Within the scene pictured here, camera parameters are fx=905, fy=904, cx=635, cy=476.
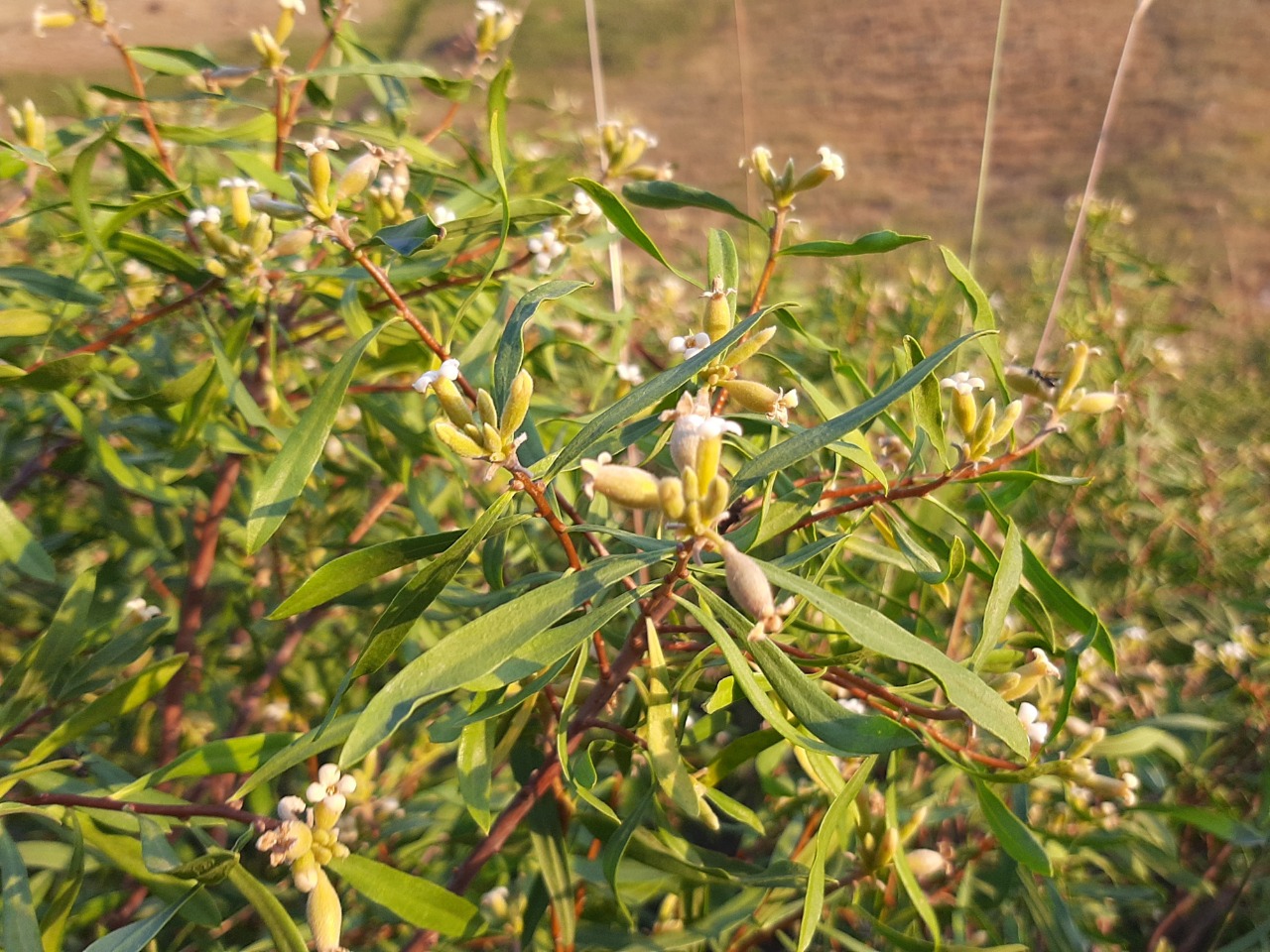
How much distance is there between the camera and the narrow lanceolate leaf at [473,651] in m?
0.45

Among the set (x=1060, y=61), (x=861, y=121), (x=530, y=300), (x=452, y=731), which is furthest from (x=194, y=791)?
(x=1060, y=61)

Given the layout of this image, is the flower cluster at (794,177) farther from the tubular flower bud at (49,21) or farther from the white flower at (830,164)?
the tubular flower bud at (49,21)

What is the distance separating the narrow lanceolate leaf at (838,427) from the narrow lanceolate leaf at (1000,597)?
15cm

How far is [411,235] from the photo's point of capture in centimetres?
64

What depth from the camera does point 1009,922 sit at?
1002 mm

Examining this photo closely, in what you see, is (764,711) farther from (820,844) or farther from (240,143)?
(240,143)

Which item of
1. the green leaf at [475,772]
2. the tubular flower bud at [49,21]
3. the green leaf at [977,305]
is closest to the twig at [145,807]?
the green leaf at [475,772]

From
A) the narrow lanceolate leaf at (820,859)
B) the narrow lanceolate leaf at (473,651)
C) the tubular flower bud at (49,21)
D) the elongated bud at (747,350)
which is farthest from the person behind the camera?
the tubular flower bud at (49,21)

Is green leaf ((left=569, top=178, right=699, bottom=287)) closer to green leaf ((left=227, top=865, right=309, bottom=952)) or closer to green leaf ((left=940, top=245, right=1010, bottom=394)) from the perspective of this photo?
green leaf ((left=940, top=245, right=1010, bottom=394))

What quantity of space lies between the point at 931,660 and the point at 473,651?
25 centimetres

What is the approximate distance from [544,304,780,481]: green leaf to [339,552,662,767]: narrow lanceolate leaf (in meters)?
0.07

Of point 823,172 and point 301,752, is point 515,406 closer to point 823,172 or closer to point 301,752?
point 301,752

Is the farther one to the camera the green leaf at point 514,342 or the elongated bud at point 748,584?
the green leaf at point 514,342

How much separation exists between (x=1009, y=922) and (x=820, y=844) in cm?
58
